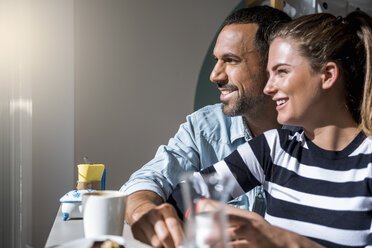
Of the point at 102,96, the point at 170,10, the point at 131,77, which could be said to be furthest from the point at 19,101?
the point at 170,10

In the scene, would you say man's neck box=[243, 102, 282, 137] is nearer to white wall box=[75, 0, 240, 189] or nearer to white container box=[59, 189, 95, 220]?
white container box=[59, 189, 95, 220]

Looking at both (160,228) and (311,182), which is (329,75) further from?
(160,228)

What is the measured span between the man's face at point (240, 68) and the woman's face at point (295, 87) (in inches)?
18.4

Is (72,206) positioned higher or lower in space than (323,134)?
lower

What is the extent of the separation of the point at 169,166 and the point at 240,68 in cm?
50

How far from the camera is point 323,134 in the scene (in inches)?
44.0

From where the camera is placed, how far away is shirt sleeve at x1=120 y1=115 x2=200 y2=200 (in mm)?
1224

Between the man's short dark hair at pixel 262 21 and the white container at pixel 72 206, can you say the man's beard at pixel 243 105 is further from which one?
the white container at pixel 72 206

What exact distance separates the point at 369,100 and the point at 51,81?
1.78 meters

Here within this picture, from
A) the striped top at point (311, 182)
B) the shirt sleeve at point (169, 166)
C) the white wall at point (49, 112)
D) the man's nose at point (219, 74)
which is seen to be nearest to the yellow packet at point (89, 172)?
the shirt sleeve at point (169, 166)

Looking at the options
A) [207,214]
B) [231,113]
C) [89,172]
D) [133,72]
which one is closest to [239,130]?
[231,113]

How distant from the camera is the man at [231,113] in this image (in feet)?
4.71

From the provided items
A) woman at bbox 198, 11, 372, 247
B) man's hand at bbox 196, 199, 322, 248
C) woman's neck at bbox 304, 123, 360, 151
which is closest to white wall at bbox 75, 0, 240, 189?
woman at bbox 198, 11, 372, 247

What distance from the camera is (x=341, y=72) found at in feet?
3.60
